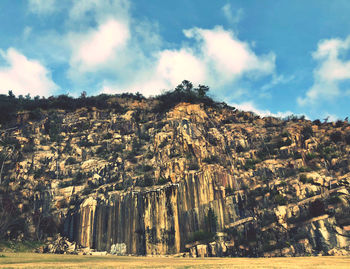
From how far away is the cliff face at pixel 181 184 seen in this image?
40.3 meters

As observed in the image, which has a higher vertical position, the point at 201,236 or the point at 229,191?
the point at 229,191

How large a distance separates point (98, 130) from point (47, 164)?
51.6 ft

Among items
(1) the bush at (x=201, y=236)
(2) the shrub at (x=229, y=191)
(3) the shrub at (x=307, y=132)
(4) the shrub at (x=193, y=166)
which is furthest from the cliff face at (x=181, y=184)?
(2) the shrub at (x=229, y=191)

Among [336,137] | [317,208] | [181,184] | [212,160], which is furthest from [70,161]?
[336,137]

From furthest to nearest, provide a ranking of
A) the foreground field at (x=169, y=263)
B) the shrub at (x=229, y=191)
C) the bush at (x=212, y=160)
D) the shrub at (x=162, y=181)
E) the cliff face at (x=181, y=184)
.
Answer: the bush at (x=212, y=160)
the shrub at (x=162, y=181)
the shrub at (x=229, y=191)
the cliff face at (x=181, y=184)
the foreground field at (x=169, y=263)

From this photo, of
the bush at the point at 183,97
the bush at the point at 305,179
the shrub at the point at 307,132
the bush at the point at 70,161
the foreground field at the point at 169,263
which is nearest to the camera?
the foreground field at the point at 169,263

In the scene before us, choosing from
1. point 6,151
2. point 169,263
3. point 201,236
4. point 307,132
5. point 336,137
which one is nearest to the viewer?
point 169,263

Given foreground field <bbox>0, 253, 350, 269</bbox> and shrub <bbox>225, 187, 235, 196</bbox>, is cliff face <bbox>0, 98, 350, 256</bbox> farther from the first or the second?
foreground field <bbox>0, 253, 350, 269</bbox>

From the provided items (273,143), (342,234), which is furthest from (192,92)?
(342,234)

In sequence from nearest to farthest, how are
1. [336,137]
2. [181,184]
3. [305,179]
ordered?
→ [305,179], [181,184], [336,137]

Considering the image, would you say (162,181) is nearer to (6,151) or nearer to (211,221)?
(211,221)

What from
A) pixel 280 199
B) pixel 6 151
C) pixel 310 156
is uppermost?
pixel 6 151

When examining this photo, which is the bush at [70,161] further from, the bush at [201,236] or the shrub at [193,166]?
the bush at [201,236]

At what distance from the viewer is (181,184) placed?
48.3 m
